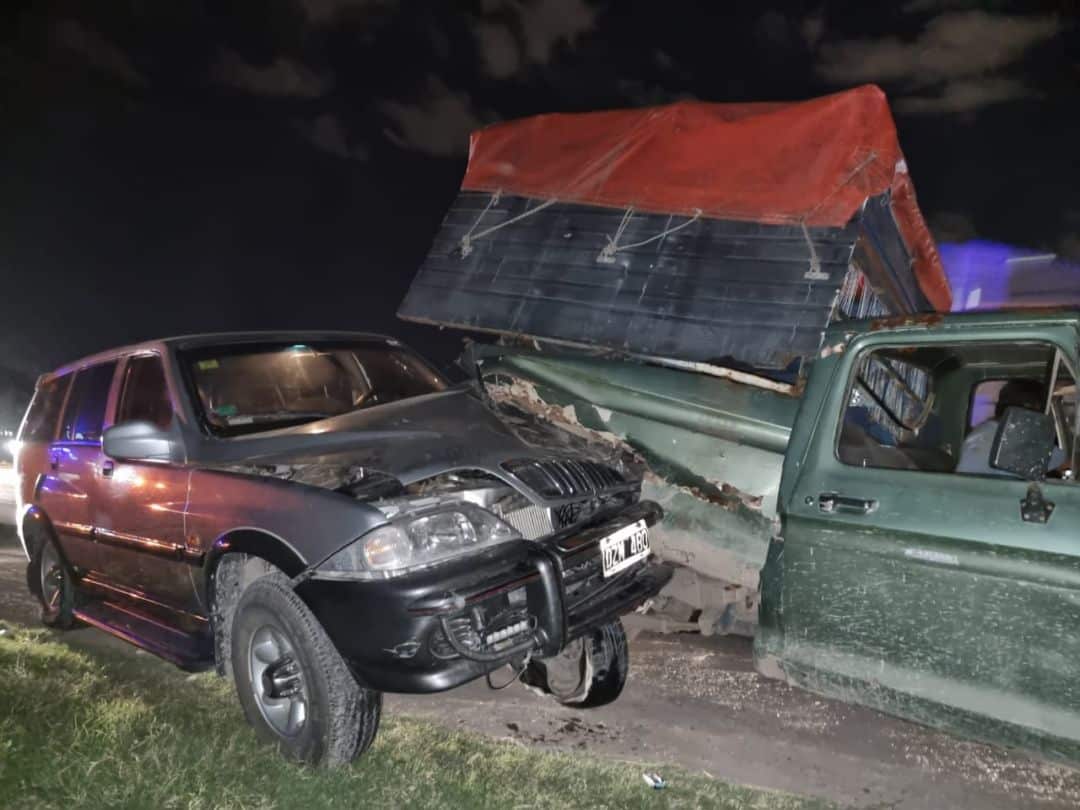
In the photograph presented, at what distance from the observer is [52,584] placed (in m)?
4.89

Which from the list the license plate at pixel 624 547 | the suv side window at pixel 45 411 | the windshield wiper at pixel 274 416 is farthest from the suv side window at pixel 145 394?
the license plate at pixel 624 547

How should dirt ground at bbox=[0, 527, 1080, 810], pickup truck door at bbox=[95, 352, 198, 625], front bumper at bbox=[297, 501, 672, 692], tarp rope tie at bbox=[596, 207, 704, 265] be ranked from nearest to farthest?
front bumper at bbox=[297, 501, 672, 692] < dirt ground at bbox=[0, 527, 1080, 810] < pickup truck door at bbox=[95, 352, 198, 625] < tarp rope tie at bbox=[596, 207, 704, 265]

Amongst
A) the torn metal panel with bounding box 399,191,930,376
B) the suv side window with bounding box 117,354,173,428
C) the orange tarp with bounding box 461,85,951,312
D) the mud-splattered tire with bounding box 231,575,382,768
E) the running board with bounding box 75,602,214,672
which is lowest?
the running board with bounding box 75,602,214,672

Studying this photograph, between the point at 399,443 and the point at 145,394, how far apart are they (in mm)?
1782

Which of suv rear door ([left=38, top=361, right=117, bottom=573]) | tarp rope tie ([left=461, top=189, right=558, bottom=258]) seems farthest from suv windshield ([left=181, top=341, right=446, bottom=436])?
suv rear door ([left=38, top=361, right=117, bottom=573])

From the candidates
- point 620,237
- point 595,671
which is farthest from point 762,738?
point 620,237

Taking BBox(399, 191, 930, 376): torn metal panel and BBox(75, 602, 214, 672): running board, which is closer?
BBox(75, 602, 214, 672): running board

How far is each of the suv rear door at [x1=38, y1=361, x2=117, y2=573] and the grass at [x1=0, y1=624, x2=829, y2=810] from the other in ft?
3.15

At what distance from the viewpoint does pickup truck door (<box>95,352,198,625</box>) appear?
3.41 m

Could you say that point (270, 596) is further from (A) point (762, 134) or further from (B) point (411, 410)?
(A) point (762, 134)

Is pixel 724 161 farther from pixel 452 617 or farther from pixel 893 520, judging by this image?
pixel 452 617

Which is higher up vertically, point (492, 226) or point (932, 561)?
point (492, 226)

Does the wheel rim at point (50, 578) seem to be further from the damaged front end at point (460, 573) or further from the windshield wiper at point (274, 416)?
the damaged front end at point (460, 573)

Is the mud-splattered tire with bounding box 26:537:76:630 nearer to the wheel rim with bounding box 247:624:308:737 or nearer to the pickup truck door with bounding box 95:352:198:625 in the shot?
the pickup truck door with bounding box 95:352:198:625
